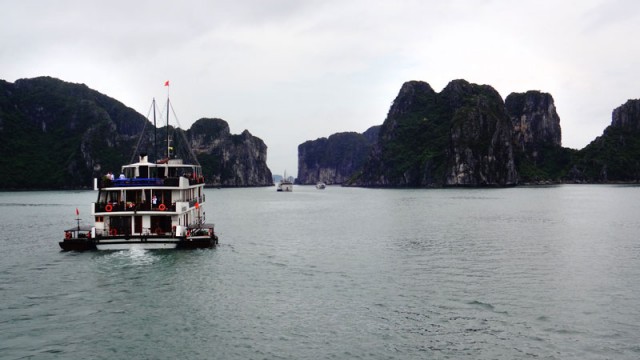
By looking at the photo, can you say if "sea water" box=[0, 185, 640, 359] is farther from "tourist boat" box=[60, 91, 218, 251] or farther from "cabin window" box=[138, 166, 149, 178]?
Result: "cabin window" box=[138, 166, 149, 178]

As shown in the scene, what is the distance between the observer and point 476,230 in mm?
65062

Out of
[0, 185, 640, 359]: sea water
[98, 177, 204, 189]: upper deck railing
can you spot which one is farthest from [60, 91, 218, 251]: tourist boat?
[0, 185, 640, 359]: sea water

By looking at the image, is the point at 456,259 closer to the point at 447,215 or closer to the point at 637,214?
the point at 447,215

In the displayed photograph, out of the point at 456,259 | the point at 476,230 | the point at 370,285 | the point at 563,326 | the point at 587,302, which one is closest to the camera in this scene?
the point at 563,326

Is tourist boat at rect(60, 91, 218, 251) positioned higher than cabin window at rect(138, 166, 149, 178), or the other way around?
cabin window at rect(138, 166, 149, 178)

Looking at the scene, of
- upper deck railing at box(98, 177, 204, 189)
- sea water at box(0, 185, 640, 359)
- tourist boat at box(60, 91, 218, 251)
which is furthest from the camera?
upper deck railing at box(98, 177, 204, 189)

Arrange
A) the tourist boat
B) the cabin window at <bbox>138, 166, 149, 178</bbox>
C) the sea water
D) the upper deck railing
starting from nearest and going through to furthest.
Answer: the sea water → the tourist boat → the upper deck railing → the cabin window at <bbox>138, 166, 149, 178</bbox>

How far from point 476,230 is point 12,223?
73.4 m

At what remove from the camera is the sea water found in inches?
835

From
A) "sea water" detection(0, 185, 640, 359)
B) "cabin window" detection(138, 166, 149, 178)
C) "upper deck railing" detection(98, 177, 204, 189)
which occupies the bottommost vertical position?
"sea water" detection(0, 185, 640, 359)

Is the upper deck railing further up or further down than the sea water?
further up

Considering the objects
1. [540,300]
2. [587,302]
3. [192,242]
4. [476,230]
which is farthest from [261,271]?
[476,230]

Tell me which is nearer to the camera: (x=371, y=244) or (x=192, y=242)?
(x=192, y=242)

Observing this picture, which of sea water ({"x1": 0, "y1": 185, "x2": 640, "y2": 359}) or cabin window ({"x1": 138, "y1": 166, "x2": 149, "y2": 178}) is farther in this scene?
cabin window ({"x1": 138, "y1": 166, "x2": 149, "y2": 178})
